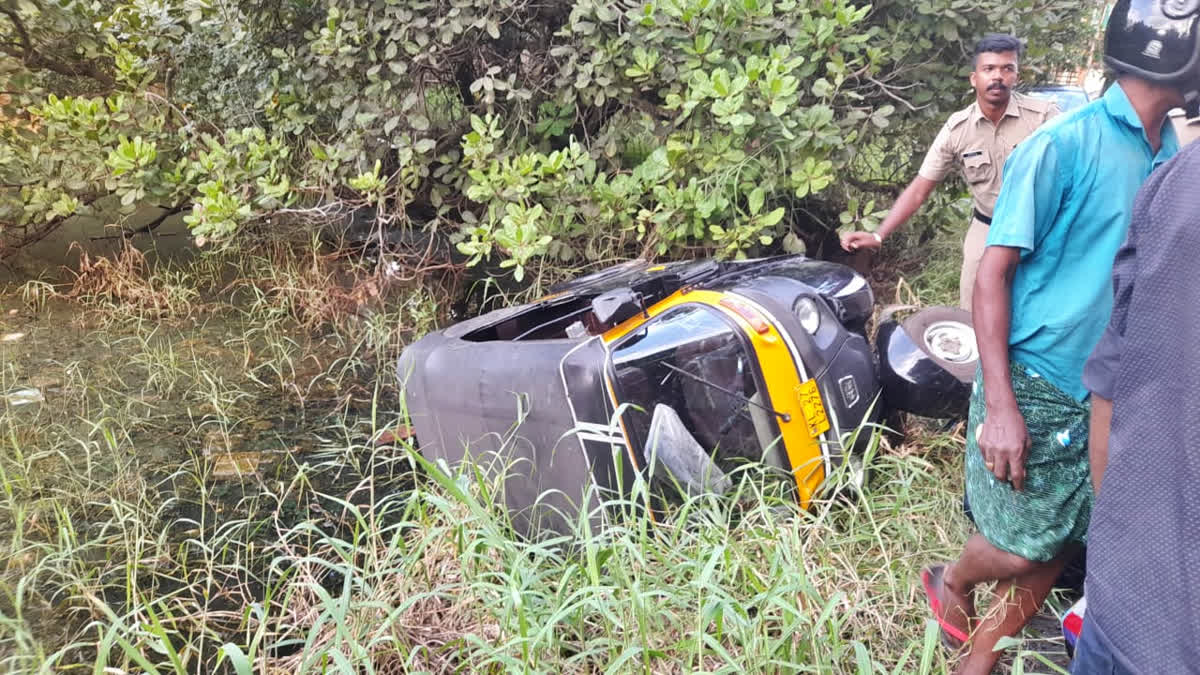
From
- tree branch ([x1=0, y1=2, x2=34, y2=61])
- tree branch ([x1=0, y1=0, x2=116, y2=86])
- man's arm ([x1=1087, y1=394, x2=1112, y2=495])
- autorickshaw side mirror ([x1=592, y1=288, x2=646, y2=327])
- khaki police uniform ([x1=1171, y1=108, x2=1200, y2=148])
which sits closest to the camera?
man's arm ([x1=1087, y1=394, x2=1112, y2=495])

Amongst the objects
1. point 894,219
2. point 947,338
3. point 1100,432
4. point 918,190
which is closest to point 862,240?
point 894,219

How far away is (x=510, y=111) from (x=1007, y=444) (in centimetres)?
359

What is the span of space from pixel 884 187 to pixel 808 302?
2629 mm

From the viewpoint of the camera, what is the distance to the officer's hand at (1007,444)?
152cm

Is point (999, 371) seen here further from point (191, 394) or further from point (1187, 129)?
point (191, 394)

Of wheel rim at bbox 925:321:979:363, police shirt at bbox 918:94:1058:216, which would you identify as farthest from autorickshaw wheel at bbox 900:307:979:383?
police shirt at bbox 918:94:1058:216

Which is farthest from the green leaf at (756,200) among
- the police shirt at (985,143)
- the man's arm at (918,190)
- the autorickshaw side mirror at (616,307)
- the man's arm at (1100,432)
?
the man's arm at (1100,432)

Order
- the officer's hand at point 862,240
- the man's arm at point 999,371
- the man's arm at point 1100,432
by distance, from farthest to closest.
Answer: the officer's hand at point 862,240 < the man's arm at point 999,371 < the man's arm at point 1100,432

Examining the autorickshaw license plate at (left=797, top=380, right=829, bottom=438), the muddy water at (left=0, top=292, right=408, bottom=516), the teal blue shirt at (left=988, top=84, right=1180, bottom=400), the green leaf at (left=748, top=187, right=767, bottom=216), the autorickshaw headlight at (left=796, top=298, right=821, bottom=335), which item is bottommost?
the muddy water at (left=0, top=292, right=408, bottom=516)

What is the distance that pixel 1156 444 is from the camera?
3.24ft

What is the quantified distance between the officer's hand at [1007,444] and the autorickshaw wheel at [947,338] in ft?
2.80

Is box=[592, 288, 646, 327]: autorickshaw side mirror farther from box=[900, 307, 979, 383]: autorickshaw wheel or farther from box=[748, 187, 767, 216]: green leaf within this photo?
box=[748, 187, 767, 216]: green leaf

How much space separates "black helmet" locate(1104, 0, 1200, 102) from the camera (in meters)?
1.38

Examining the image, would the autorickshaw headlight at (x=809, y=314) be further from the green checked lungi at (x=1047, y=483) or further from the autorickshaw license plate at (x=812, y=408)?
the green checked lungi at (x=1047, y=483)
